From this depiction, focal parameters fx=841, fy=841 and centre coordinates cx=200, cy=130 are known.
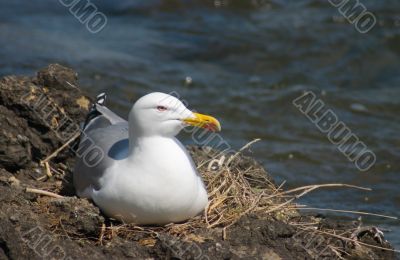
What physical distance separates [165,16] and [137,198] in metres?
10.0

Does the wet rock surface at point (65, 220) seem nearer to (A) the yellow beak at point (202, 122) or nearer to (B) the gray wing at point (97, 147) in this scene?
(B) the gray wing at point (97, 147)

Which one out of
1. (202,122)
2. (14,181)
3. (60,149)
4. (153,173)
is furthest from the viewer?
(60,149)

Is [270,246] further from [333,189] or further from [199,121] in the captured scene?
[333,189]

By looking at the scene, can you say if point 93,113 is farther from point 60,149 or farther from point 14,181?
point 14,181

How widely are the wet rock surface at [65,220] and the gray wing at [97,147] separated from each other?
0.26 metres

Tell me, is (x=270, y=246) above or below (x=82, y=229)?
above

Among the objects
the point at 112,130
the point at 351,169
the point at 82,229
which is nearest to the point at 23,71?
the point at 351,169

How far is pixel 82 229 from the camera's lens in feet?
19.0

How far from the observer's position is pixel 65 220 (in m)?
5.85

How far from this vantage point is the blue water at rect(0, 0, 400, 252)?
1077cm

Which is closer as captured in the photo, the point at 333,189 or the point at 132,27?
the point at 333,189

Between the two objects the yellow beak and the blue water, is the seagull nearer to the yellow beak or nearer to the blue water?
the yellow beak

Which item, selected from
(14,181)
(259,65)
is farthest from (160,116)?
(259,65)

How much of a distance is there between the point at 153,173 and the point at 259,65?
8302 millimetres
